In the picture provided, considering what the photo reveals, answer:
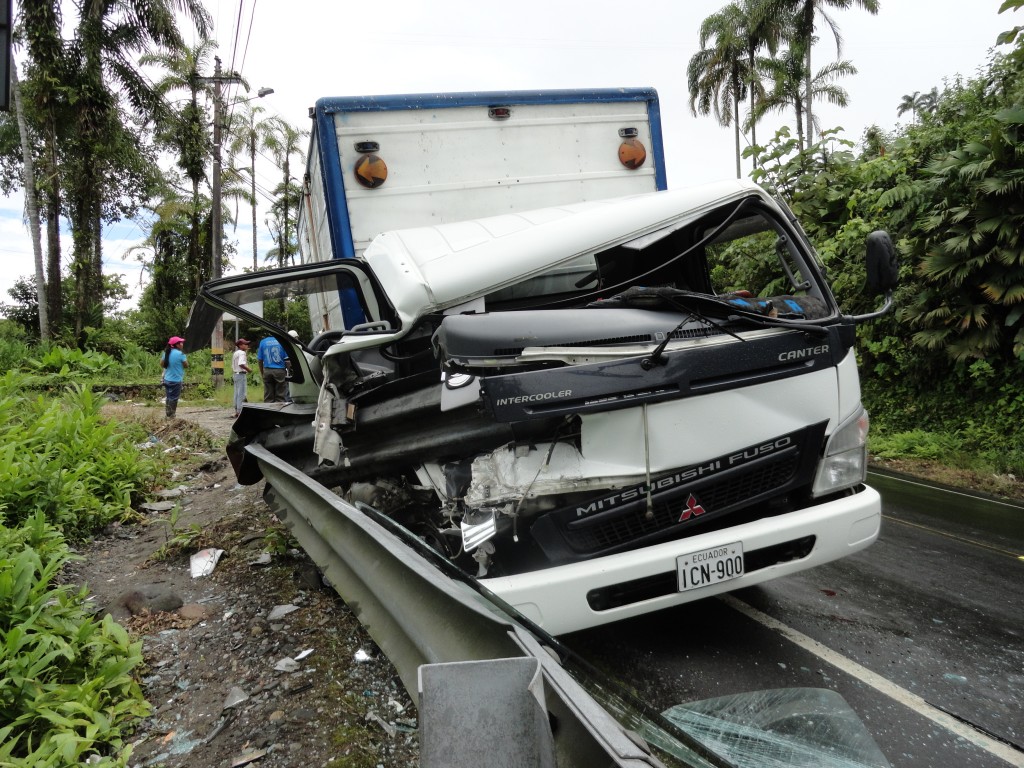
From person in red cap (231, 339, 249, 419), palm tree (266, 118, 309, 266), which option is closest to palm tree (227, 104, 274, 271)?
palm tree (266, 118, 309, 266)

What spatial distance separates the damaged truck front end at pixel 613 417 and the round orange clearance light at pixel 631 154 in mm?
1909

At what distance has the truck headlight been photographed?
304 cm

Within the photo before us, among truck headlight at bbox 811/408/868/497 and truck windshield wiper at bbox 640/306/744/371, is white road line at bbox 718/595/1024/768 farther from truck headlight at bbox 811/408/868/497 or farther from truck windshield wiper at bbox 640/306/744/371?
truck windshield wiper at bbox 640/306/744/371

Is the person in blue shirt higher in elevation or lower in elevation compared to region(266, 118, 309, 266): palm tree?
lower

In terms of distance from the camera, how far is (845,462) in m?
3.08

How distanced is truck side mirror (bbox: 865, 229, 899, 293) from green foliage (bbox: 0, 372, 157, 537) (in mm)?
4998

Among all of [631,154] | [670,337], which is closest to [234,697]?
[670,337]

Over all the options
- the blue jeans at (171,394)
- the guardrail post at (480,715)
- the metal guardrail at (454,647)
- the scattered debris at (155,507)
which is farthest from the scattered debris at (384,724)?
the blue jeans at (171,394)

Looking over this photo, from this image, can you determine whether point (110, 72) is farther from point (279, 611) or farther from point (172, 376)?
point (279, 611)

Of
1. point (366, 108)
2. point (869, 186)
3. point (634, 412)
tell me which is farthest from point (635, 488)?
point (869, 186)

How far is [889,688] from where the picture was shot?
2.82 m

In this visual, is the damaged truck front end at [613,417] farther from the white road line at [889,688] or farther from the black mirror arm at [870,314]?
the white road line at [889,688]

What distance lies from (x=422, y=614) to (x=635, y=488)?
→ 3.45 ft

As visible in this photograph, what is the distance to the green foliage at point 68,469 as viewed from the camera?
479cm
